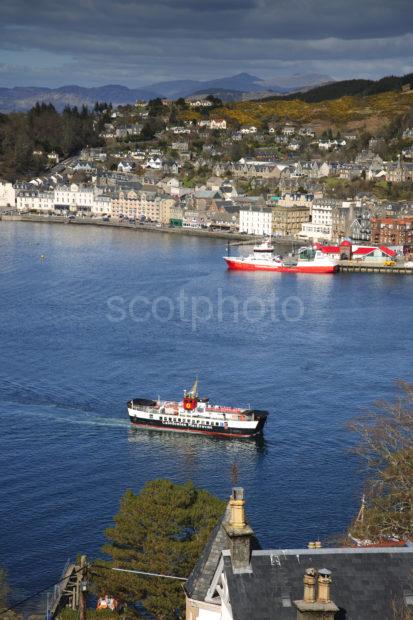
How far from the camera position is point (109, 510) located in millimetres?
14328

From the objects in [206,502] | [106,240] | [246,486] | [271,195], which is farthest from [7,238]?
[206,502]

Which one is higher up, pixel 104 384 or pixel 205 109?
pixel 205 109

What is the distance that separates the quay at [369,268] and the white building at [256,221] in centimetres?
941

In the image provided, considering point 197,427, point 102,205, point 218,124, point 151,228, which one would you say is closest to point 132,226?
point 151,228

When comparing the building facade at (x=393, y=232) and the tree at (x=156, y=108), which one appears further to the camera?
the tree at (x=156, y=108)

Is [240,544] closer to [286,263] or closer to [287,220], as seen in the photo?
[286,263]

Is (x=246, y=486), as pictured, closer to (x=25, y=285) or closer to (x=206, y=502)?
(x=206, y=502)

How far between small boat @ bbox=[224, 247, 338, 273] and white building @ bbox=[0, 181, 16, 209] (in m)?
26.0

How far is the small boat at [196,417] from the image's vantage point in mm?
18172

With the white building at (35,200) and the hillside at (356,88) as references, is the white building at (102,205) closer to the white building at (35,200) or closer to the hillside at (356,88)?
the white building at (35,200)

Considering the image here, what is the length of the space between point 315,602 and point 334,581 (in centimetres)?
48

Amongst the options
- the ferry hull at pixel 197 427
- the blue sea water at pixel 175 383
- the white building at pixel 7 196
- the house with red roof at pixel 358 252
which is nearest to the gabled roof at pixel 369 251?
the house with red roof at pixel 358 252

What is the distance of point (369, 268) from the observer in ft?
140

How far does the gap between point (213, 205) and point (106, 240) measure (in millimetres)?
8488
